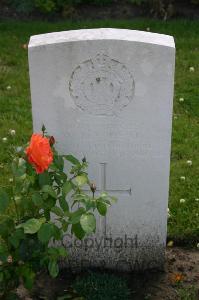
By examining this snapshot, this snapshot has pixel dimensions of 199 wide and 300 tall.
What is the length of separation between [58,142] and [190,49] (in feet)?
11.3

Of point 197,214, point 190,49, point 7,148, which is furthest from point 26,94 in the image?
point 197,214

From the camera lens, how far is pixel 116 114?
10.7 feet

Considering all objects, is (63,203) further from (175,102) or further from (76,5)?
(76,5)

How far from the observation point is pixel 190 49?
6469mm

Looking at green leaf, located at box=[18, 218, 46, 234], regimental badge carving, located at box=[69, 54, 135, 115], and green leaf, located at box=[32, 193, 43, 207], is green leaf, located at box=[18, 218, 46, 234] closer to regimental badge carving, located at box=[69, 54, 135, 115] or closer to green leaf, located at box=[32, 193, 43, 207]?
green leaf, located at box=[32, 193, 43, 207]

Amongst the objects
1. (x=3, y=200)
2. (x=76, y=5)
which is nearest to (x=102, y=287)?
(x=3, y=200)

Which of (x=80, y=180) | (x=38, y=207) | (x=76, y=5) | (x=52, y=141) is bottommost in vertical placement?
(x=38, y=207)

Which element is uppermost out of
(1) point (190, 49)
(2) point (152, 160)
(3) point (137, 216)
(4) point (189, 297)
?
(1) point (190, 49)

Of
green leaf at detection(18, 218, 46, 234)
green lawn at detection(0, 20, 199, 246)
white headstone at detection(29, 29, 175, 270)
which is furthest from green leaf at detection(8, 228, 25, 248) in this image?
green lawn at detection(0, 20, 199, 246)

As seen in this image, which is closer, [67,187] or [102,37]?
[67,187]

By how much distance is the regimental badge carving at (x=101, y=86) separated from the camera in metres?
3.16

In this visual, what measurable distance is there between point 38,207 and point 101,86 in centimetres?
65

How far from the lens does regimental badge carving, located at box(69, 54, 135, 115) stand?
10.4ft

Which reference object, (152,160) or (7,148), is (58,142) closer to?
(152,160)
